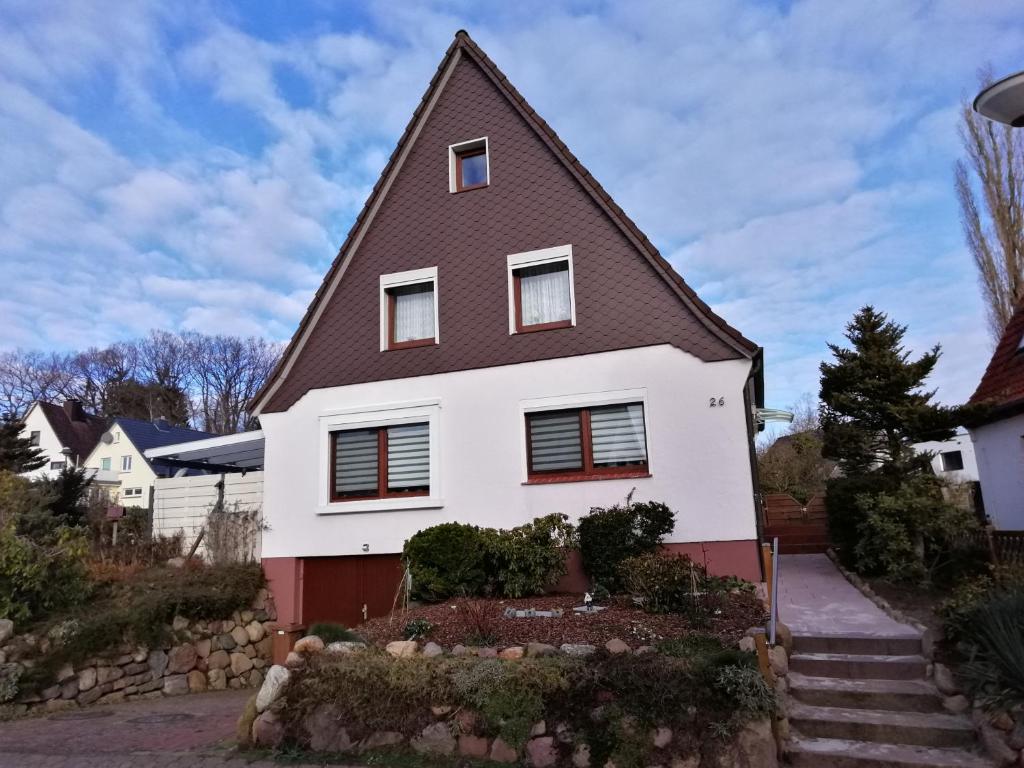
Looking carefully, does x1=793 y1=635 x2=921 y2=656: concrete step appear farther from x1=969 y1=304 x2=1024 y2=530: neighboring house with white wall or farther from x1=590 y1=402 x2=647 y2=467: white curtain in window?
x1=969 y1=304 x2=1024 y2=530: neighboring house with white wall

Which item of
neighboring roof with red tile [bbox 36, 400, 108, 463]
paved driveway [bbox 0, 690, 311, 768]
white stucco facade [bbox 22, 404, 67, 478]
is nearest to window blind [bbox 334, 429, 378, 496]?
paved driveway [bbox 0, 690, 311, 768]

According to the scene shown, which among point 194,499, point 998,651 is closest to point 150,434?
point 194,499

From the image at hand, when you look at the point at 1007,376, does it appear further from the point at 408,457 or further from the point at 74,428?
the point at 74,428

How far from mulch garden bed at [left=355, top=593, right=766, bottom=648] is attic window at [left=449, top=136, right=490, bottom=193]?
7158mm

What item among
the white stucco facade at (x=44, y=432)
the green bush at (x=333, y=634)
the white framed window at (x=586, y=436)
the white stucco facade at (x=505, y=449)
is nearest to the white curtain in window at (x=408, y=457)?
the white stucco facade at (x=505, y=449)

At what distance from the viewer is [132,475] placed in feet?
118

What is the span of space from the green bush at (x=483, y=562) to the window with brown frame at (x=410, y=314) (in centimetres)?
374

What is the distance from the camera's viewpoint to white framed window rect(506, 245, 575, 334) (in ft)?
35.7

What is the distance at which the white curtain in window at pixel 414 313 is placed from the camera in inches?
464

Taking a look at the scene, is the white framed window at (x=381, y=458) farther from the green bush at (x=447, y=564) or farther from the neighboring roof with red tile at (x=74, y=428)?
the neighboring roof with red tile at (x=74, y=428)

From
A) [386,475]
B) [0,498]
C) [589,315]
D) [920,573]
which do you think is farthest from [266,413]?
[920,573]

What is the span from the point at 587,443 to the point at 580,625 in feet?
11.6

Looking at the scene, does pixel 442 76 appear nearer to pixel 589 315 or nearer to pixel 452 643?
pixel 589 315

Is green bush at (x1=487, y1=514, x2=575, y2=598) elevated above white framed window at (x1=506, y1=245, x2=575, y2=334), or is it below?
below
